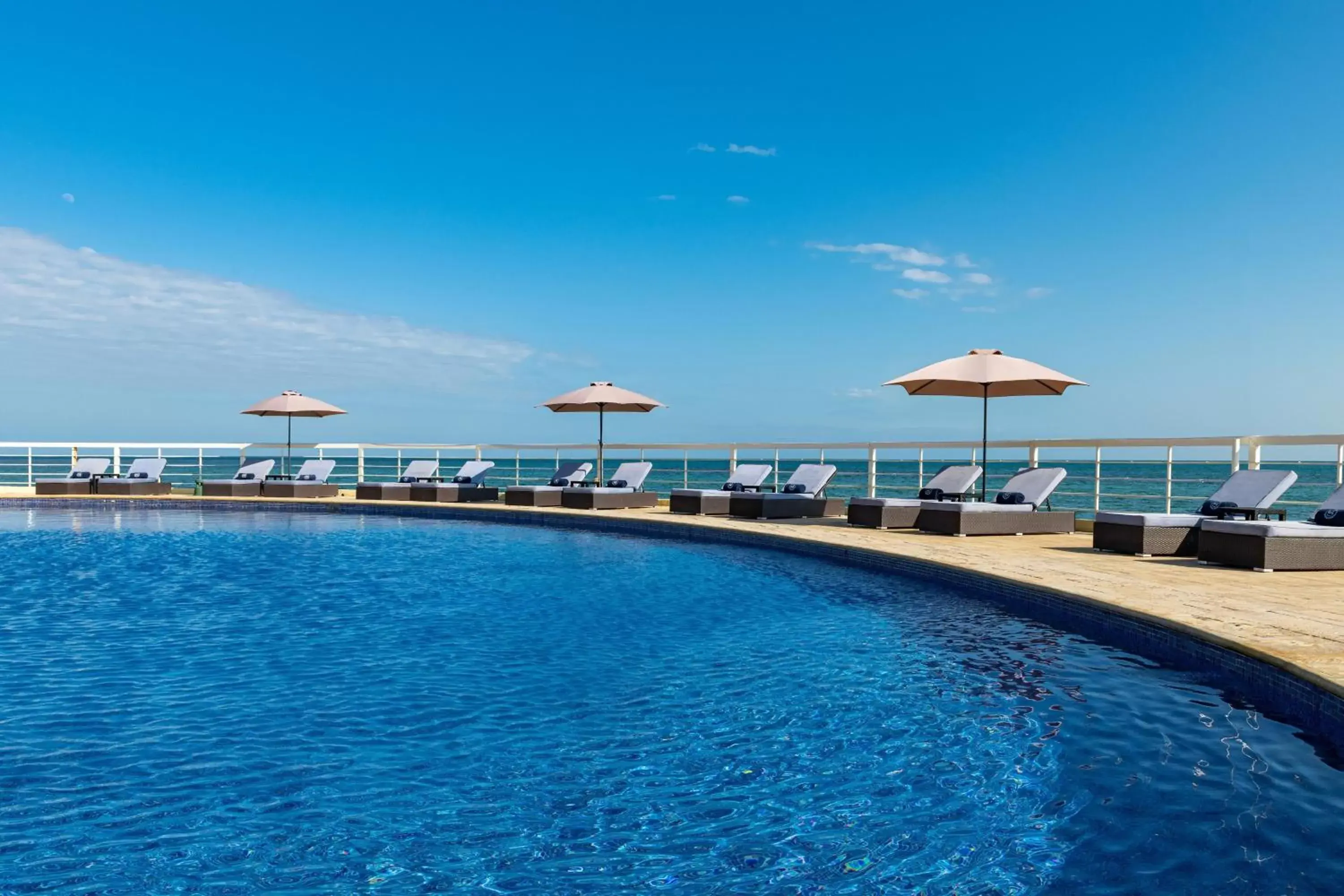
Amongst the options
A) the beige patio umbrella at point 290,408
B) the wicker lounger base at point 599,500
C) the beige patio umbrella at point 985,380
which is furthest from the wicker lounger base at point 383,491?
the beige patio umbrella at point 985,380

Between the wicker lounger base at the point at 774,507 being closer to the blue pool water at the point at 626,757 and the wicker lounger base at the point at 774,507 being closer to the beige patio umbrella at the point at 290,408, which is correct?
the blue pool water at the point at 626,757

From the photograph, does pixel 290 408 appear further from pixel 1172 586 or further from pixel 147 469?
pixel 1172 586

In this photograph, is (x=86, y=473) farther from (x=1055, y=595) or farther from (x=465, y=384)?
(x=1055, y=595)

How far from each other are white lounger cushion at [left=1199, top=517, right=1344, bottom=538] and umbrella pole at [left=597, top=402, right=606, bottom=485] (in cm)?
948

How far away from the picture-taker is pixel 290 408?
1738 centimetres

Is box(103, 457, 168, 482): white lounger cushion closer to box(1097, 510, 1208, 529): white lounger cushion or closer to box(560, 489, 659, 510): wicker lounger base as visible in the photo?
box(560, 489, 659, 510): wicker lounger base

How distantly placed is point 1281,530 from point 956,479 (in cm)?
429

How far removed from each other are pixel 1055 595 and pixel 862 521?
5.01 m

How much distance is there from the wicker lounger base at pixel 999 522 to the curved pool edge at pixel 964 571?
0.18m

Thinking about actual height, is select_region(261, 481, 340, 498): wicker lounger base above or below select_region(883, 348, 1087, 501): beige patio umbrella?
below

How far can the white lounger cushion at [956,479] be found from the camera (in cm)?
1066

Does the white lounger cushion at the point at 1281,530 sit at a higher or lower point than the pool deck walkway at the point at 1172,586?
higher

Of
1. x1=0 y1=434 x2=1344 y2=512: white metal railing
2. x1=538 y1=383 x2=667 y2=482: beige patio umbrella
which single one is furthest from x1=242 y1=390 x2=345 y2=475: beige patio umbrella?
x1=538 y1=383 x2=667 y2=482: beige patio umbrella

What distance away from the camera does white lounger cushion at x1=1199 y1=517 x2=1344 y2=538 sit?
6.68m
